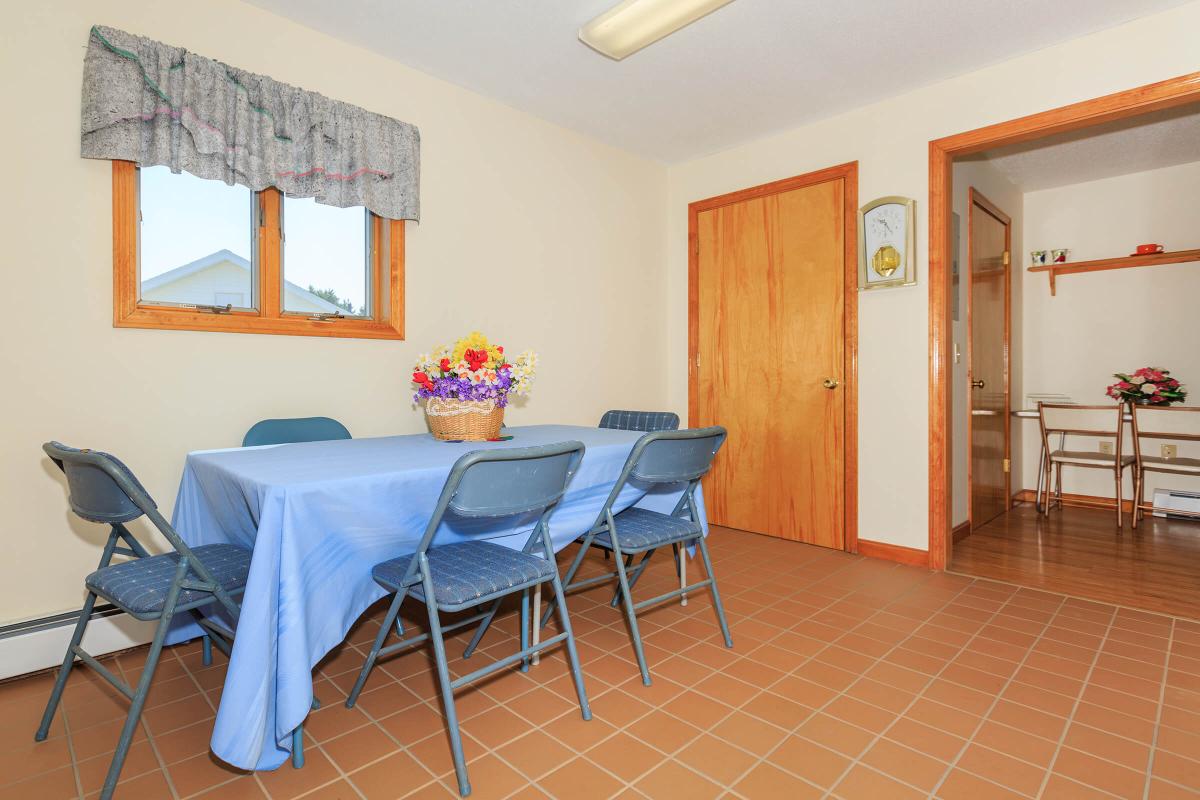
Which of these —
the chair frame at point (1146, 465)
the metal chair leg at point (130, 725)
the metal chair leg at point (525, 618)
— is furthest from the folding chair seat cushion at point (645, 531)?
the chair frame at point (1146, 465)

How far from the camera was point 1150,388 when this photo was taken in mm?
Answer: 4840

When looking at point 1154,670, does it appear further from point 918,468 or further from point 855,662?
point 918,468

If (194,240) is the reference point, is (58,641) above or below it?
below

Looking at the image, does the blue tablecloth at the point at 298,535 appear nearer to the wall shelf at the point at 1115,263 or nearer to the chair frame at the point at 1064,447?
the chair frame at the point at 1064,447

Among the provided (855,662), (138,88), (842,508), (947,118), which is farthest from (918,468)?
(138,88)

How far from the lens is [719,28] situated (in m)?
2.96

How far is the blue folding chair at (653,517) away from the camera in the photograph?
2.22 m

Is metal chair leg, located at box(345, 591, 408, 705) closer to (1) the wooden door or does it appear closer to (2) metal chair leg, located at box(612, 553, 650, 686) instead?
(2) metal chair leg, located at box(612, 553, 650, 686)

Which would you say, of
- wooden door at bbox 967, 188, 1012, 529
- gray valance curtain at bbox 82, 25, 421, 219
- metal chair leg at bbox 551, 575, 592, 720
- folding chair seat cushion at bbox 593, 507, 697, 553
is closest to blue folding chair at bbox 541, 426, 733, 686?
folding chair seat cushion at bbox 593, 507, 697, 553

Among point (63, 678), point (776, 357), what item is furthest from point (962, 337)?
point (63, 678)

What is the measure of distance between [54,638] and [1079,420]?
270 inches

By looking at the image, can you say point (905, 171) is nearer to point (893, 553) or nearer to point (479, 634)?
point (893, 553)

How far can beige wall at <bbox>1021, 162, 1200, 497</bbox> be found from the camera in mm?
4922

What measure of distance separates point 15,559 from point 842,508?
4.00 m
